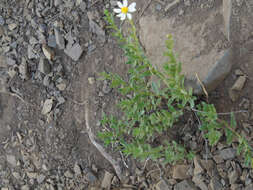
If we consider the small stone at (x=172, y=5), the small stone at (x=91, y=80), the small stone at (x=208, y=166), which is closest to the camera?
the small stone at (x=208, y=166)

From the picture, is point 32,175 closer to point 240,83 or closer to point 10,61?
point 10,61

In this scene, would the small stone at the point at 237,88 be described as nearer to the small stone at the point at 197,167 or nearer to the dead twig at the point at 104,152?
the small stone at the point at 197,167

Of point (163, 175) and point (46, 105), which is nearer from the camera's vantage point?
point (163, 175)

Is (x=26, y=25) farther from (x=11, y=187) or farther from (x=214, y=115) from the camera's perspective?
(x=214, y=115)

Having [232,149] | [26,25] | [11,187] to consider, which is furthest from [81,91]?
[232,149]

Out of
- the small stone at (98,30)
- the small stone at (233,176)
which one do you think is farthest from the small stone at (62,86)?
the small stone at (233,176)

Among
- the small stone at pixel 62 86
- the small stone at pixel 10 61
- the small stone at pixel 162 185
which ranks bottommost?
the small stone at pixel 162 185

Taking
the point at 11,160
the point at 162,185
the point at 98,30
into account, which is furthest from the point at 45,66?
the point at 162,185

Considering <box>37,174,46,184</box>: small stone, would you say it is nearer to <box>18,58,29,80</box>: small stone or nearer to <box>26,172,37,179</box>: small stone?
<box>26,172,37,179</box>: small stone
